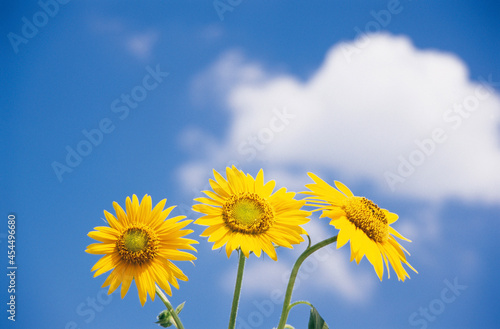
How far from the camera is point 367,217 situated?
192 centimetres

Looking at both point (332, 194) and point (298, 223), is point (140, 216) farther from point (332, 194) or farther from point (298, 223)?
point (332, 194)

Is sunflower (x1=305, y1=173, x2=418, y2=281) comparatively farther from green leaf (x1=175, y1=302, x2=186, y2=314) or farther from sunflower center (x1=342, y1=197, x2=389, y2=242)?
green leaf (x1=175, y1=302, x2=186, y2=314)

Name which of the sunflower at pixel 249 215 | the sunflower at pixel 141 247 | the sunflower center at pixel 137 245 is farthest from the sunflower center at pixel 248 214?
the sunflower center at pixel 137 245

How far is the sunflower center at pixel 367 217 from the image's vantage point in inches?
74.8

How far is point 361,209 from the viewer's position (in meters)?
1.92

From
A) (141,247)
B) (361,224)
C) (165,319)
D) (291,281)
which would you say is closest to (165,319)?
(165,319)

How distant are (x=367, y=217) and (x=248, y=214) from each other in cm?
50

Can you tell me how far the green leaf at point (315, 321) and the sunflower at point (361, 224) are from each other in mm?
248

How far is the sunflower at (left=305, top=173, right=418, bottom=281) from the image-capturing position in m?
1.77

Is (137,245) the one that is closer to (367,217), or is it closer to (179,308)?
(179,308)

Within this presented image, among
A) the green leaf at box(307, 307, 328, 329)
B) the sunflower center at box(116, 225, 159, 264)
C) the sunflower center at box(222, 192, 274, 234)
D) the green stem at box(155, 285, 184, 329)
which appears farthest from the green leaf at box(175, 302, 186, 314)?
the green leaf at box(307, 307, 328, 329)

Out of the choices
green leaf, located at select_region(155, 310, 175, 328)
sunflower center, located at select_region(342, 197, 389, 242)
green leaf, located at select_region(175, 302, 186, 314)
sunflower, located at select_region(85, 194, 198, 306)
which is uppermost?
sunflower center, located at select_region(342, 197, 389, 242)

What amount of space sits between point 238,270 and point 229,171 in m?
0.46

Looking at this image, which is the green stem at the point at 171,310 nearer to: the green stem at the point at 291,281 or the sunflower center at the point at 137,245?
the sunflower center at the point at 137,245
